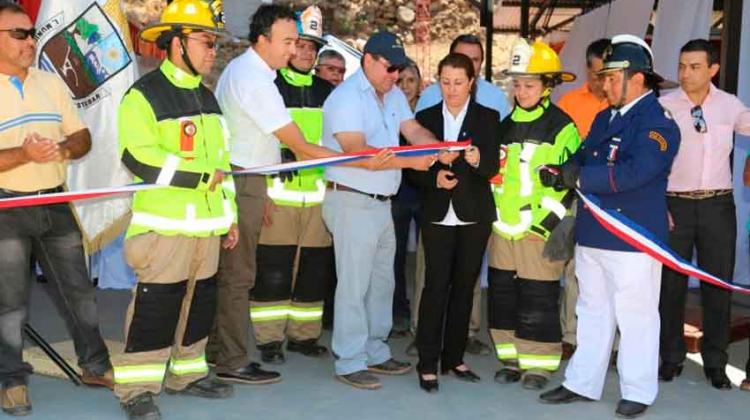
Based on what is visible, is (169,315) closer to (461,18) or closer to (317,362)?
(317,362)

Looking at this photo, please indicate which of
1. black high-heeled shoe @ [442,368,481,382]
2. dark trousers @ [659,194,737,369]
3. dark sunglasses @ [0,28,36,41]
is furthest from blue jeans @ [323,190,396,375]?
dark sunglasses @ [0,28,36,41]

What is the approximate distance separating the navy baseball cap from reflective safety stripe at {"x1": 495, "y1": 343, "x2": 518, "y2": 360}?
1.79m

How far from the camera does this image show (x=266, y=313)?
235 inches

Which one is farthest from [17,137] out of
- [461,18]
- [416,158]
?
[461,18]

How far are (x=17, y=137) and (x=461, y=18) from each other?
1037cm

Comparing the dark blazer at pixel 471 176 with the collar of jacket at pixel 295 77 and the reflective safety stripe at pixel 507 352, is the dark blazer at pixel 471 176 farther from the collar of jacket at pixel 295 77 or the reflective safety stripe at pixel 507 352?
the collar of jacket at pixel 295 77

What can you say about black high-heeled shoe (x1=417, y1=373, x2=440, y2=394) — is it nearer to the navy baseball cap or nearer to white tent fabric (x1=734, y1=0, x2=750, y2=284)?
the navy baseball cap

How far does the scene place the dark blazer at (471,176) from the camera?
5.19 metres

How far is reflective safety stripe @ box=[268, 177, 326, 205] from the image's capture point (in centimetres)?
583

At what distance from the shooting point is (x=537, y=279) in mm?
5410

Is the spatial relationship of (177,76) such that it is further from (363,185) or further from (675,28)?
(675,28)

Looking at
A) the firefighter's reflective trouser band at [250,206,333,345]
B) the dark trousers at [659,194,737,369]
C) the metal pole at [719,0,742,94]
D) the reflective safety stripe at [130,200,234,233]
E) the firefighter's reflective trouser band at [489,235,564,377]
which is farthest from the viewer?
the metal pole at [719,0,742,94]

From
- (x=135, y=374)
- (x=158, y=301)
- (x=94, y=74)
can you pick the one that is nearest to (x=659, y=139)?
(x=158, y=301)

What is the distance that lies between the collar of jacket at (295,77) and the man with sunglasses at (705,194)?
7.33 ft
